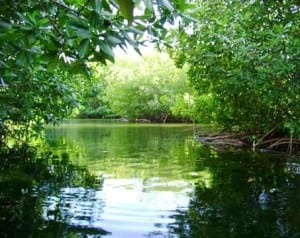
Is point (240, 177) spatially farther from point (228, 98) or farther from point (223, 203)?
point (228, 98)

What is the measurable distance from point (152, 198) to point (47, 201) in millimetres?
1860

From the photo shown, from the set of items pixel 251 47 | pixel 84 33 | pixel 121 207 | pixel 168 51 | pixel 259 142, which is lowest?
pixel 121 207

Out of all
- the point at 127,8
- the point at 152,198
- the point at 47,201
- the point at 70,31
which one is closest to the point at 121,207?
the point at 152,198

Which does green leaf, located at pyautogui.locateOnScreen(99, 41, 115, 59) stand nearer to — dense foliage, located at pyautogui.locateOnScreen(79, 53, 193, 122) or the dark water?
the dark water

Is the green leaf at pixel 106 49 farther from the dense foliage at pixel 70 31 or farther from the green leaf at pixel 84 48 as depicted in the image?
the green leaf at pixel 84 48

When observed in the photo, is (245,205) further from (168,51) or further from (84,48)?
(168,51)

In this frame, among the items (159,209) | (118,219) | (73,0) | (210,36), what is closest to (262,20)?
(210,36)

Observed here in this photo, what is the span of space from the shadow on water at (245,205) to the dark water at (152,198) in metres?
0.01

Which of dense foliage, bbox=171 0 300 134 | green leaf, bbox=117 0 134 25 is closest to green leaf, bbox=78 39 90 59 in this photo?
green leaf, bbox=117 0 134 25

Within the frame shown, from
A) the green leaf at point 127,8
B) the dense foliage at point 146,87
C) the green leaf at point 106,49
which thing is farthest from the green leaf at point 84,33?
the dense foliage at point 146,87

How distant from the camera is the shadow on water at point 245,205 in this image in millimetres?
6172

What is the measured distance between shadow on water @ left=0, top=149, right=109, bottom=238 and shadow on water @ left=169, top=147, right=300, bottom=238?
1.43 meters

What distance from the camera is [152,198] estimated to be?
8.28m

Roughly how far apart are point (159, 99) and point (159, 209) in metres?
43.1
